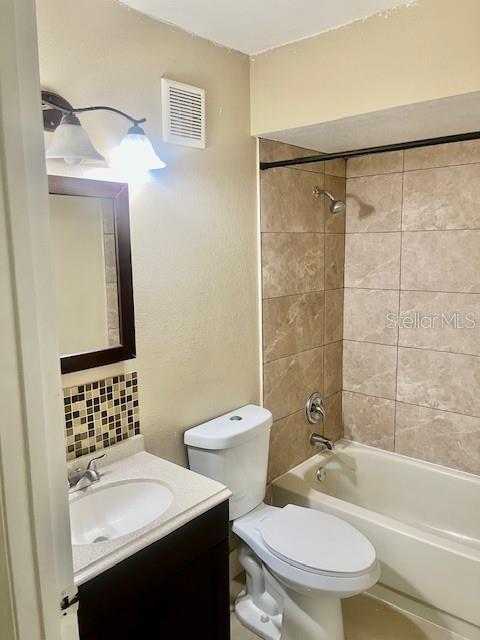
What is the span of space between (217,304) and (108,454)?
776 mm

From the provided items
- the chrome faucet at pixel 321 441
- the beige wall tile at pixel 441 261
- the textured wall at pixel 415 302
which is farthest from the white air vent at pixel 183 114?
the chrome faucet at pixel 321 441

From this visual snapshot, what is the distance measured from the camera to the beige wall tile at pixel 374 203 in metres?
2.70

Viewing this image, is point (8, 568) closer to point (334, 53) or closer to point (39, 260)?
point (39, 260)

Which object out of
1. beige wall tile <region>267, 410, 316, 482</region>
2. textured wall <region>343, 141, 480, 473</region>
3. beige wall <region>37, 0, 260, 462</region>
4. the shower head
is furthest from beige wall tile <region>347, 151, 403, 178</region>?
beige wall tile <region>267, 410, 316, 482</region>

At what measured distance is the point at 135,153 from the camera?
1.59 meters

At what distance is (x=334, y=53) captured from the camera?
6.20 ft

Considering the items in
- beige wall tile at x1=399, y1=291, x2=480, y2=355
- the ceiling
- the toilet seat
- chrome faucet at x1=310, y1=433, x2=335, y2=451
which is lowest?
the toilet seat

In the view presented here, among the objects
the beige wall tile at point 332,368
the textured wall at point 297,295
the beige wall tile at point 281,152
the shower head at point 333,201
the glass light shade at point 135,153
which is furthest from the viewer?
the beige wall tile at point 332,368

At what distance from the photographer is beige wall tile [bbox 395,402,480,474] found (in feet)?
8.48

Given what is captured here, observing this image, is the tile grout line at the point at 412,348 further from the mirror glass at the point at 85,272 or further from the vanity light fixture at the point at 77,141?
the vanity light fixture at the point at 77,141

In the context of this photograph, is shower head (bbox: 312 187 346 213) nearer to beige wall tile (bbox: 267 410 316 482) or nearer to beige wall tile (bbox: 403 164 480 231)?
beige wall tile (bbox: 403 164 480 231)

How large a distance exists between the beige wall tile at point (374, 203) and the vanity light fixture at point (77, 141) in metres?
1.56

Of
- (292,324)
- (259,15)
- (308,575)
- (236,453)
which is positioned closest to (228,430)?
(236,453)

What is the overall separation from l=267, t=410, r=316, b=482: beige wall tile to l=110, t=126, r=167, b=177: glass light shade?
1460mm
